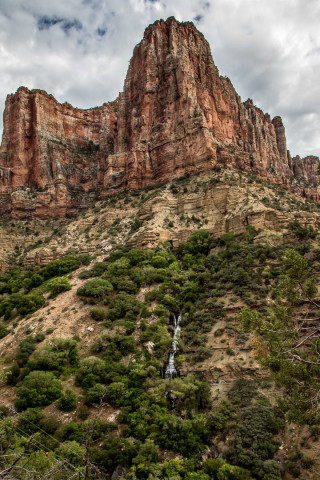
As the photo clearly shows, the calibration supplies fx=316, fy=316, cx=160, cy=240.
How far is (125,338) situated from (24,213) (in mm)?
46315

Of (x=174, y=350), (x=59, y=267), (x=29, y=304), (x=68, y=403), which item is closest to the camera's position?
(x=68, y=403)

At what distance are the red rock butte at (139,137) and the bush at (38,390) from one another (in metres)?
42.9

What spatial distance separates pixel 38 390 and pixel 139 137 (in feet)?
175

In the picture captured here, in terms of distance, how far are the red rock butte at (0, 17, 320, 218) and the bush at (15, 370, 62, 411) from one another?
42891mm

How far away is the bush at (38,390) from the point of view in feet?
81.3

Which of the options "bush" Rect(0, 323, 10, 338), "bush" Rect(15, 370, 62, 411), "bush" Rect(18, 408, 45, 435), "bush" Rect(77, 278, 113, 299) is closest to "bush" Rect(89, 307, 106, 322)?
"bush" Rect(77, 278, 113, 299)

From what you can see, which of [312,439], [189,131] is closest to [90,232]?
[189,131]

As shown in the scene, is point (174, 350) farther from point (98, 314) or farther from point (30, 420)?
point (30, 420)

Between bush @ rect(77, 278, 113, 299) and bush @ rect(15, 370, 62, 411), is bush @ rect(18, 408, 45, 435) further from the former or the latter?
bush @ rect(77, 278, 113, 299)

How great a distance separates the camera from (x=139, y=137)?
66625 mm

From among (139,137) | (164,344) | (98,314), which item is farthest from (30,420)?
(139,137)

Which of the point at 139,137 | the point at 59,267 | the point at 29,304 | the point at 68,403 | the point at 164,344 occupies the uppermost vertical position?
the point at 139,137

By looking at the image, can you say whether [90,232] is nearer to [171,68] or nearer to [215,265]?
[215,265]

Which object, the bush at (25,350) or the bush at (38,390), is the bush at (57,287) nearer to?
the bush at (25,350)
